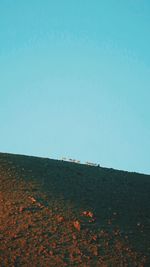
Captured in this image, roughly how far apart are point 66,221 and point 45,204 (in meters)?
1.79

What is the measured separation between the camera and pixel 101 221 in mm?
14367

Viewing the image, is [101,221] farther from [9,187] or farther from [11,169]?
[11,169]

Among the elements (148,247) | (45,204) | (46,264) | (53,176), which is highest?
(53,176)

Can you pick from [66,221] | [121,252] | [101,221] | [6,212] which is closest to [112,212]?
[101,221]

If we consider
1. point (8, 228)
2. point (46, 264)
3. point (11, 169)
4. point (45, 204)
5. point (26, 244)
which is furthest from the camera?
point (11, 169)

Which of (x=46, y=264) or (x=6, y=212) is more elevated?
(x=6, y=212)

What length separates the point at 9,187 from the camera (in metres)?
17.0

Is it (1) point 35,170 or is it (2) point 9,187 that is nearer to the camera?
(2) point 9,187

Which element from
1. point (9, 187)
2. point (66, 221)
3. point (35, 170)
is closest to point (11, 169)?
point (35, 170)

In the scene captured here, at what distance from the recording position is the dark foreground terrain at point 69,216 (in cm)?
1155

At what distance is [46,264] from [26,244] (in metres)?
1.37

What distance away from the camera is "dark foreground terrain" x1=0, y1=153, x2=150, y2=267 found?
455 inches

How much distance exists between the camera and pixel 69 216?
14.4 m

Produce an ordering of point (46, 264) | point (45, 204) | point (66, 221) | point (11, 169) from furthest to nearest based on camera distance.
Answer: point (11, 169), point (45, 204), point (66, 221), point (46, 264)
